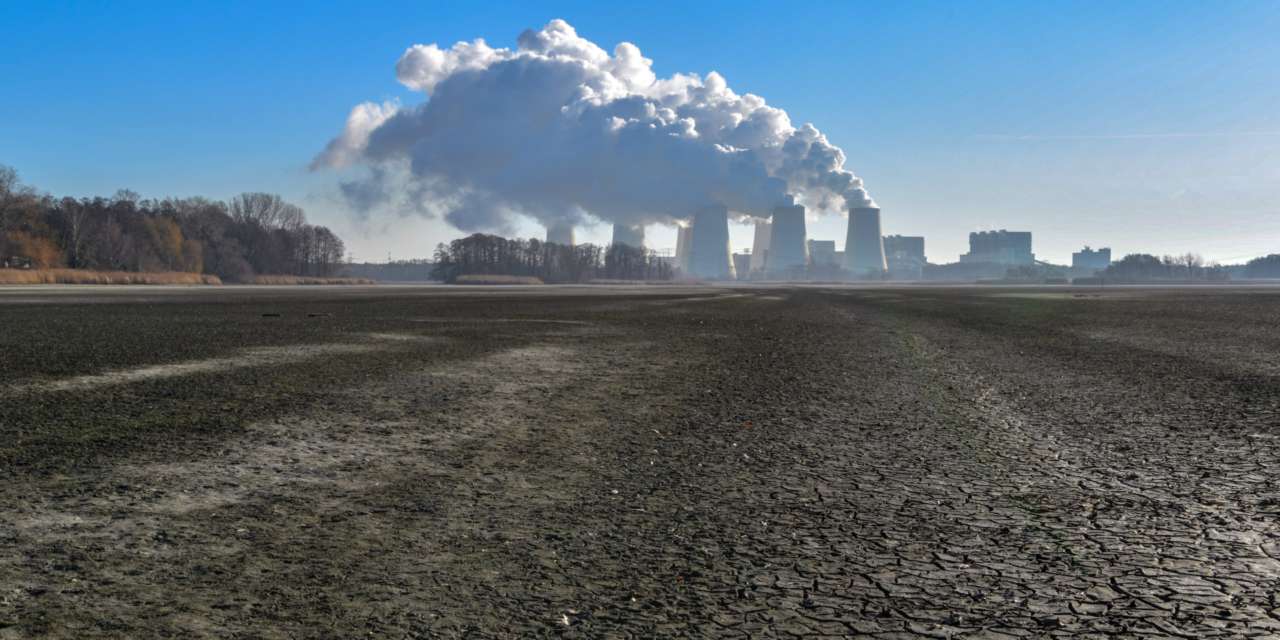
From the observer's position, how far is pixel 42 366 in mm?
15234

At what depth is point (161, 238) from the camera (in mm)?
125312

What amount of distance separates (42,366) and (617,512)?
43.8ft

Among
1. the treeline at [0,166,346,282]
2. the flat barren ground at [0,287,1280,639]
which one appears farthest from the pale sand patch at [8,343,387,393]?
the treeline at [0,166,346,282]

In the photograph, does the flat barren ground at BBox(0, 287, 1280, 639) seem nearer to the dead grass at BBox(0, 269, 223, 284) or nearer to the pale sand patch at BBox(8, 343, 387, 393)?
the pale sand patch at BBox(8, 343, 387, 393)

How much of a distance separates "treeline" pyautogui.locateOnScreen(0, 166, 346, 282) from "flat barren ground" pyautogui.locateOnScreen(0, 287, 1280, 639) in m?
110

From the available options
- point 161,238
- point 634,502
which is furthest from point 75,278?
point 634,502

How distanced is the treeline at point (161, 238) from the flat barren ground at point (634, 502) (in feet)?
361

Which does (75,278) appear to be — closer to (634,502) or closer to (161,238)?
(161,238)

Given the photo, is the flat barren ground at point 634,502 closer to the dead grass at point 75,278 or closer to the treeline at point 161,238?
the dead grass at point 75,278

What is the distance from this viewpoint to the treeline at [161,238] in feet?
348

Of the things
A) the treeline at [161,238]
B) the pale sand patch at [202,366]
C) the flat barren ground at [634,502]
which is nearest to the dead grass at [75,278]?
the treeline at [161,238]

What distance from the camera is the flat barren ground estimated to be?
14.4 ft

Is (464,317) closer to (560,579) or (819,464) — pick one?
(819,464)

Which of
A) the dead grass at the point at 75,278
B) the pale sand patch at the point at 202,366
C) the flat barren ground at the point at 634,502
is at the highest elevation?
the dead grass at the point at 75,278
